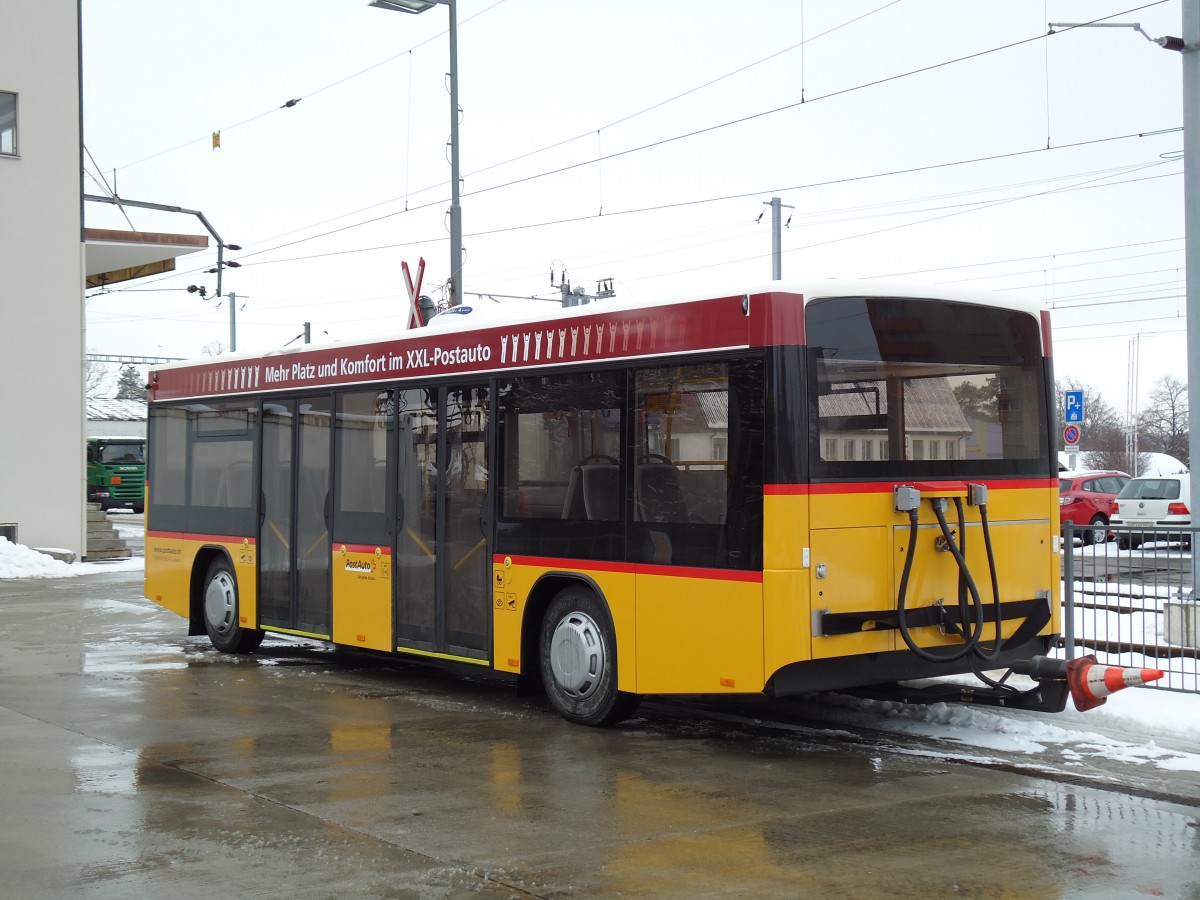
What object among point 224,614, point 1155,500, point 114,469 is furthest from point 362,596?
point 114,469

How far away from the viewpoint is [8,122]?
26.3m

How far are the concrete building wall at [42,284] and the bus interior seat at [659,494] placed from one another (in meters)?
20.3

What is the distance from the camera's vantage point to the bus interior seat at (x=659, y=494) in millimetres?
8453

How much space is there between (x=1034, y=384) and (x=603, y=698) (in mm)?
3576

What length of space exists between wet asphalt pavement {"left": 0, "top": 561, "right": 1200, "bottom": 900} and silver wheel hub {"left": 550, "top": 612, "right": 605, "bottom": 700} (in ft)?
0.99

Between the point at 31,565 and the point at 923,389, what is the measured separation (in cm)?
2009

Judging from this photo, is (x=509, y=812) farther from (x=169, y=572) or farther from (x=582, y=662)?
(x=169, y=572)

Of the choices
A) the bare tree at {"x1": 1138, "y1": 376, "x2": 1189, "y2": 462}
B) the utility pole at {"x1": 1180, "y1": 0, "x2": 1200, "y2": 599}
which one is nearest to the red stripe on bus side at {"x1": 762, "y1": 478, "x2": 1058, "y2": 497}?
the utility pole at {"x1": 1180, "y1": 0, "x2": 1200, "y2": 599}

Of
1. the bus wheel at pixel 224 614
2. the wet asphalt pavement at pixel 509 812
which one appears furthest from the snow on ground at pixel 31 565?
the wet asphalt pavement at pixel 509 812

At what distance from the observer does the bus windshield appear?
802 cm

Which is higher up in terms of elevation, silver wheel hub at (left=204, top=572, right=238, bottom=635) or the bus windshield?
the bus windshield

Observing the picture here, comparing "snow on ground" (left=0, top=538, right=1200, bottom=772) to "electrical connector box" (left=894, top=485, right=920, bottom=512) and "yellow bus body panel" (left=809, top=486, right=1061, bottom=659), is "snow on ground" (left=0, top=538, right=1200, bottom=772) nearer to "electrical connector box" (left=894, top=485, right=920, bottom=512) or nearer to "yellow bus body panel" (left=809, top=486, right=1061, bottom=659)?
"yellow bus body panel" (left=809, top=486, right=1061, bottom=659)

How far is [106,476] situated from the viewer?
48.6 metres

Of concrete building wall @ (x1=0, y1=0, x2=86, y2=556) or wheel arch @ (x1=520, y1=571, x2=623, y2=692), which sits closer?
wheel arch @ (x1=520, y1=571, x2=623, y2=692)
